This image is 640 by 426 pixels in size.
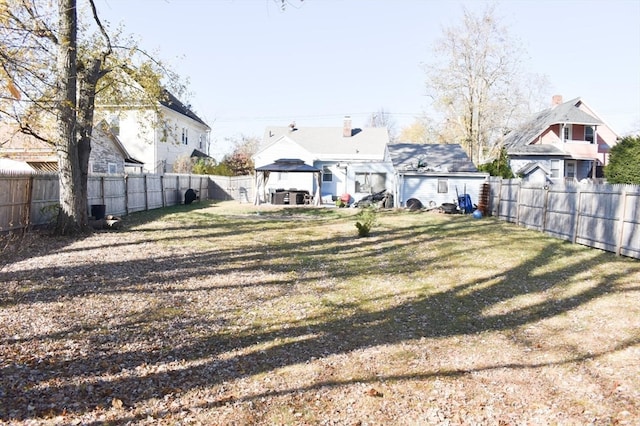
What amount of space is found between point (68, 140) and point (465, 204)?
17.6 meters

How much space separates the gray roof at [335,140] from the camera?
31922 mm

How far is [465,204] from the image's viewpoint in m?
22.7

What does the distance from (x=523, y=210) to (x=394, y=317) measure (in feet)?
38.6

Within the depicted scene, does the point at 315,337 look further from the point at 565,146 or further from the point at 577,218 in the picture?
the point at 565,146

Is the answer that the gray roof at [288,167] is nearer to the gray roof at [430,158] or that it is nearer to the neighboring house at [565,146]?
the gray roof at [430,158]

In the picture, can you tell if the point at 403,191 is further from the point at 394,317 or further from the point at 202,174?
the point at 394,317

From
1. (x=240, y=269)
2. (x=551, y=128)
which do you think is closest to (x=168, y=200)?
(x=240, y=269)

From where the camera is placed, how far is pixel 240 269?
877cm

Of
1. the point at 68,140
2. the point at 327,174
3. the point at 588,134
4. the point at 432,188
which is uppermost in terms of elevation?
the point at 588,134

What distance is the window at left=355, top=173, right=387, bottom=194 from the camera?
27.6m

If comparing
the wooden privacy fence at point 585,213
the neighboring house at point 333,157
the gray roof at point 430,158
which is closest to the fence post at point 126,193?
the neighboring house at point 333,157

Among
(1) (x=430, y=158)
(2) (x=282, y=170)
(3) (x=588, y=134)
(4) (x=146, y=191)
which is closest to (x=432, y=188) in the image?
(1) (x=430, y=158)

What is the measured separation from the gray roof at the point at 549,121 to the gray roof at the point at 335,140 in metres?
9.34

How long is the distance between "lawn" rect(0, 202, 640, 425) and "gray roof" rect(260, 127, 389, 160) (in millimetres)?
21926
